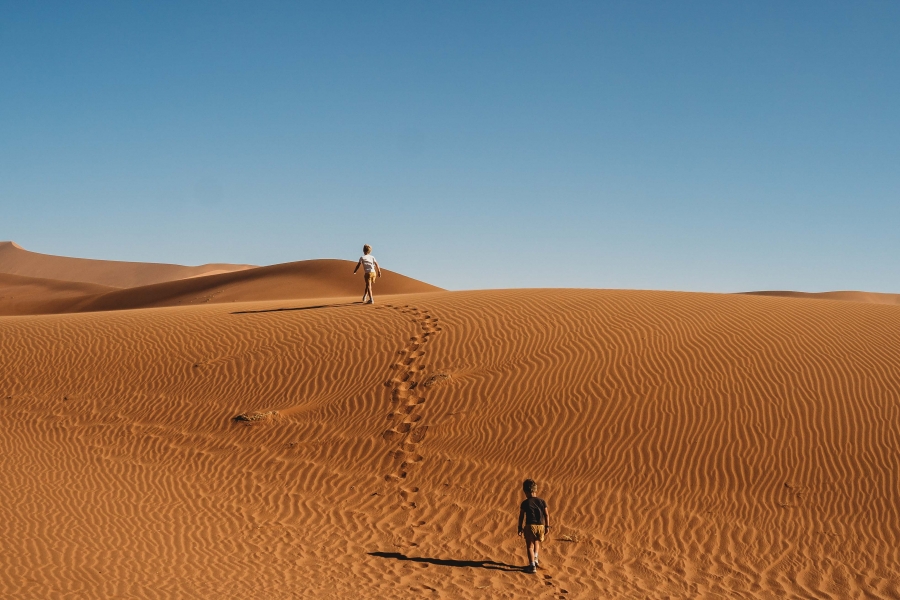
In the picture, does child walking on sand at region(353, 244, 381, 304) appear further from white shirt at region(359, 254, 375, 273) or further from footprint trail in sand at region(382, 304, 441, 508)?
footprint trail in sand at region(382, 304, 441, 508)

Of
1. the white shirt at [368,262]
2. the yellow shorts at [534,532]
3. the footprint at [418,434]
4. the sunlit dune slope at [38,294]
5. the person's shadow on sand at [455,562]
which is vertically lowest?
the person's shadow on sand at [455,562]

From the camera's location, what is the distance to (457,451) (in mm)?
11922

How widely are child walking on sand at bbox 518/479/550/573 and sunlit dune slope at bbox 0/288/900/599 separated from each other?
0.38 meters

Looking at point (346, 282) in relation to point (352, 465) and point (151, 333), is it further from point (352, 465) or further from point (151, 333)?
point (352, 465)

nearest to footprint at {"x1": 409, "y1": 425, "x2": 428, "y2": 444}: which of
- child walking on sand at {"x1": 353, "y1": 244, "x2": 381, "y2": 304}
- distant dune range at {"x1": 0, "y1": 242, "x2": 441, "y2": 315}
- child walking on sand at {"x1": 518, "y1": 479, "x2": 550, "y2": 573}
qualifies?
child walking on sand at {"x1": 518, "y1": 479, "x2": 550, "y2": 573}

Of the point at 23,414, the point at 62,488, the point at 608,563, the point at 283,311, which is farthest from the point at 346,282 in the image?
the point at 608,563

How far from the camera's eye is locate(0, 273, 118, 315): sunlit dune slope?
154 feet

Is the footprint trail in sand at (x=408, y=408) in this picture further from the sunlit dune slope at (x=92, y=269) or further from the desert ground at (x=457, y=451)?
the sunlit dune slope at (x=92, y=269)

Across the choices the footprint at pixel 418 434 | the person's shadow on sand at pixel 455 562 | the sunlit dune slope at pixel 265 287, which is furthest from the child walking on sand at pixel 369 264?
the sunlit dune slope at pixel 265 287

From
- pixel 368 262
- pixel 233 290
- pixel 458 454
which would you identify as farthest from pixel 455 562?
pixel 233 290

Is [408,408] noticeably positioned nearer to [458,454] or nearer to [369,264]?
[458,454]

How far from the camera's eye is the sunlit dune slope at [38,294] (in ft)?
154

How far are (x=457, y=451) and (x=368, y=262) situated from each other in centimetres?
679

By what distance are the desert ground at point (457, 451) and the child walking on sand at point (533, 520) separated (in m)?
0.38
